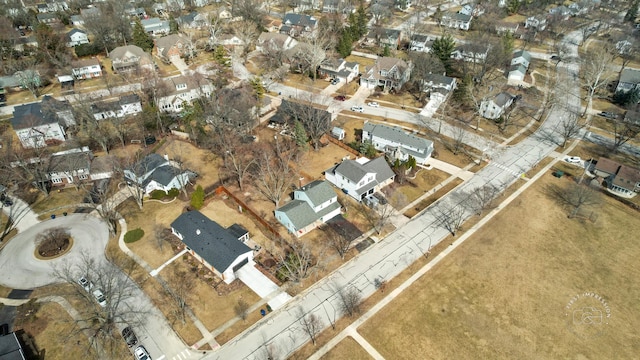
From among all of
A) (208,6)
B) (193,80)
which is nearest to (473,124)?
(193,80)

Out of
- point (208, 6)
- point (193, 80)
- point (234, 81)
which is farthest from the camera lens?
point (208, 6)

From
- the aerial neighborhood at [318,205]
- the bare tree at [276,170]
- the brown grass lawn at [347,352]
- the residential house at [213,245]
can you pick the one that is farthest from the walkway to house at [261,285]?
the bare tree at [276,170]

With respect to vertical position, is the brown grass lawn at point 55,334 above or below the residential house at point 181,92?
below

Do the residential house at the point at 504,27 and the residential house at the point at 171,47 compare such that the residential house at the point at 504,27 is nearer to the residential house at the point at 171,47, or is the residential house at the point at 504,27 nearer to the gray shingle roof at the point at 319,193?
the residential house at the point at 171,47

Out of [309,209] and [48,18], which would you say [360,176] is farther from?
[48,18]

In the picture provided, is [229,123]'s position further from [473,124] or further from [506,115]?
[506,115]

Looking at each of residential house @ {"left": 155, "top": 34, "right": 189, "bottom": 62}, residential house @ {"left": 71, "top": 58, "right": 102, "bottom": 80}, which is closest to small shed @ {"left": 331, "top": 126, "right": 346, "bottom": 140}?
residential house @ {"left": 155, "top": 34, "right": 189, "bottom": 62}

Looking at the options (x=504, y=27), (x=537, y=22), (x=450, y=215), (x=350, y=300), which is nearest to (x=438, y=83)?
(x=450, y=215)
